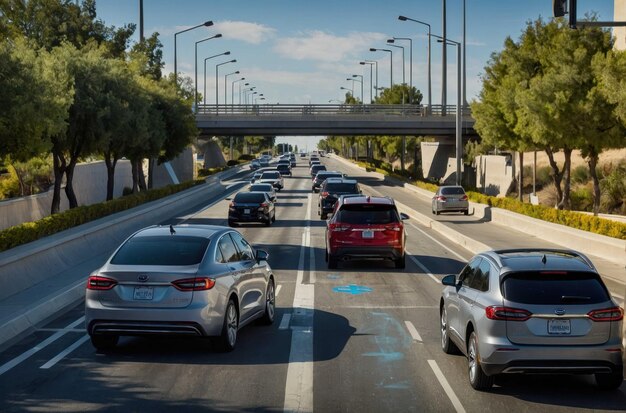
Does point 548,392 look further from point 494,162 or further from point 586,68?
point 494,162

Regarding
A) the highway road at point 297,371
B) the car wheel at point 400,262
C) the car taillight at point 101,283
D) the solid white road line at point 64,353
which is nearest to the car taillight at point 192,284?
the car taillight at point 101,283

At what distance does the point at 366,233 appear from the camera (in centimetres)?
2333

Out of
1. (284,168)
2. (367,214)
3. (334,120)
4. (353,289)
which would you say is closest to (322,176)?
(334,120)

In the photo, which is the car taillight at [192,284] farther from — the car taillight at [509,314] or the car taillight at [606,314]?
the car taillight at [606,314]

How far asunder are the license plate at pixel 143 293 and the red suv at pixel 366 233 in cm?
1142

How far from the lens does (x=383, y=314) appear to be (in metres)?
16.5

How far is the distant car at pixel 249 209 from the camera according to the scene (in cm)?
3825

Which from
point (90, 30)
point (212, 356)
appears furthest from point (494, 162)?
point (212, 356)

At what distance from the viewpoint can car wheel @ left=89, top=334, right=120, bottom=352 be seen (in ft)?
42.0

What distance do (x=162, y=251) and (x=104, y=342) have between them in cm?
147

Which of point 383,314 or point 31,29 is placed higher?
point 31,29

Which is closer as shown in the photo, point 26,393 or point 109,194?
point 26,393

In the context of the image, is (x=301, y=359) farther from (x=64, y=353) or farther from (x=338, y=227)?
(x=338, y=227)

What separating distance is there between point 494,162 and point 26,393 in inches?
2739
